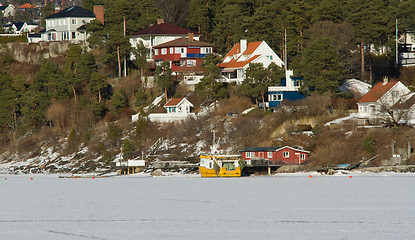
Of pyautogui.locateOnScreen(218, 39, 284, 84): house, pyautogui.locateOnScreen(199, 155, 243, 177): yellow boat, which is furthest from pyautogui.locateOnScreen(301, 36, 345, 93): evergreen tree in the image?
pyautogui.locateOnScreen(199, 155, 243, 177): yellow boat

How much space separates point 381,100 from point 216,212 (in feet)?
128

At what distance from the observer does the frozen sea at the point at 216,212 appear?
88.7 ft

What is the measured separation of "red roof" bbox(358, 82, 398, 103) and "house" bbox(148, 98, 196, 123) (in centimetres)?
2222

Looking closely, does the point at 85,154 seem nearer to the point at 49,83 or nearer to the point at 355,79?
the point at 49,83

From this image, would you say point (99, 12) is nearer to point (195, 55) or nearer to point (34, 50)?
point (34, 50)

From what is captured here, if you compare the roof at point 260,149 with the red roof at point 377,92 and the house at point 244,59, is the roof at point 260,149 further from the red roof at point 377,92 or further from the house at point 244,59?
the house at point 244,59

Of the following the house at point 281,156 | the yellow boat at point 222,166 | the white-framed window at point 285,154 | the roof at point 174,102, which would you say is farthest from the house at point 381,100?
the roof at point 174,102

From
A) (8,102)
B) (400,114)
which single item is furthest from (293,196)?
(8,102)

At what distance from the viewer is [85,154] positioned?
8069 cm

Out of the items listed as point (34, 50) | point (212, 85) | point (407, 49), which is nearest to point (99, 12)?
point (34, 50)

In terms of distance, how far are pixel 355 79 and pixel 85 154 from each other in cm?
3598

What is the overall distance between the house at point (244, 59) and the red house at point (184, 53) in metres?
4.37

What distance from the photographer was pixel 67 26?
109812 mm

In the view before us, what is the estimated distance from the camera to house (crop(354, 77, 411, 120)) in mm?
66125
